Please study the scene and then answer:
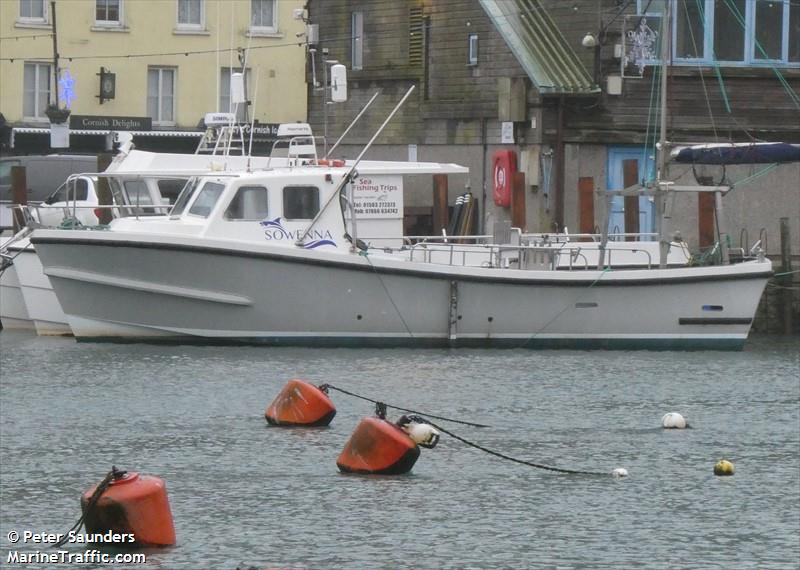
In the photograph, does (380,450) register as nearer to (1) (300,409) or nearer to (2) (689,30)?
(1) (300,409)

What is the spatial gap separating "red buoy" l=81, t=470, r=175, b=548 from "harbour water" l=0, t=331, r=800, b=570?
19 centimetres

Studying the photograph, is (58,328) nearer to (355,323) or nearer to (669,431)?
(355,323)

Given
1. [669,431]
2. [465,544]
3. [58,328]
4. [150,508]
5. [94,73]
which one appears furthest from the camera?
[94,73]

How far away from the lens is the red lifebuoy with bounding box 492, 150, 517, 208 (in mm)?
28750

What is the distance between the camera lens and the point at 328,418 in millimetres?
16719

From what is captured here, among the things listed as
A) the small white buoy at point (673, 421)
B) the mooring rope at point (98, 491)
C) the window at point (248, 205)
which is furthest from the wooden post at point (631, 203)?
the mooring rope at point (98, 491)

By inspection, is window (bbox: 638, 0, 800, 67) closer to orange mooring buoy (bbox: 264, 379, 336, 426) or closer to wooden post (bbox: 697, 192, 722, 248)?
wooden post (bbox: 697, 192, 722, 248)

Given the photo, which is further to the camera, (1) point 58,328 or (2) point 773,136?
(2) point 773,136

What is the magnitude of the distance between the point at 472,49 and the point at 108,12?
20595mm

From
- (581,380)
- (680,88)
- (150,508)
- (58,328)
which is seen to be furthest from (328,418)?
(680,88)

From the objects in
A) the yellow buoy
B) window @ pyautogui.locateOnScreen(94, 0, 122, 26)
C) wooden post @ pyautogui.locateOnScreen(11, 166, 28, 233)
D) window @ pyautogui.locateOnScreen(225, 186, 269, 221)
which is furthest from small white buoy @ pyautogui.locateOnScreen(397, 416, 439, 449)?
window @ pyautogui.locateOnScreen(94, 0, 122, 26)

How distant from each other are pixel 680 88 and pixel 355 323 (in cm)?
889

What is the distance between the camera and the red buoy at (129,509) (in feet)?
35.7

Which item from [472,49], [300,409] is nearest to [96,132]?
[472,49]
